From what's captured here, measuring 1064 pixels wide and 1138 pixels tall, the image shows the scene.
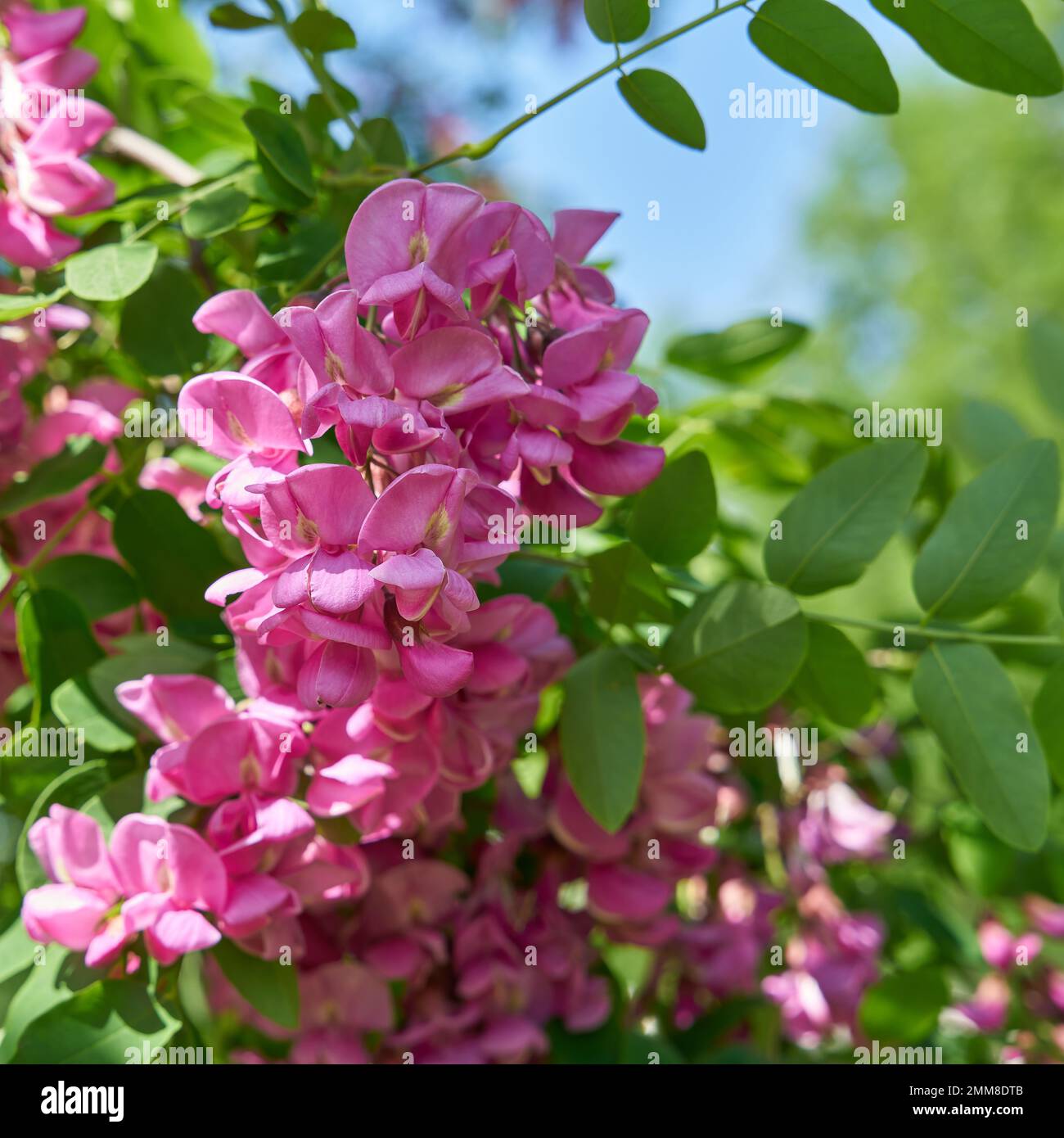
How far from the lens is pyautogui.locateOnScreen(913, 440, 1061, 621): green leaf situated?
1.82 ft

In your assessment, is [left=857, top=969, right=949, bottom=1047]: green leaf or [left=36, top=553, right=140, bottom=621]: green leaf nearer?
[left=36, top=553, right=140, bottom=621]: green leaf

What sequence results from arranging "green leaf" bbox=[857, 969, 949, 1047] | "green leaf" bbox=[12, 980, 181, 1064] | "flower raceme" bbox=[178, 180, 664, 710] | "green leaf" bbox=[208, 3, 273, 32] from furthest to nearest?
"green leaf" bbox=[857, 969, 949, 1047], "green leaf" bbox=[208, 3, 273, 32], "green leaf" bbox=[12, 980, 181, 1064], "flower raceme" bbox=[178, 180, 664, 710]

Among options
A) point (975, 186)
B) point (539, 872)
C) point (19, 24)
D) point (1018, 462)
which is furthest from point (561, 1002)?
point (975, 186)

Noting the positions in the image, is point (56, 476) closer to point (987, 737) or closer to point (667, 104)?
point (667, 104)

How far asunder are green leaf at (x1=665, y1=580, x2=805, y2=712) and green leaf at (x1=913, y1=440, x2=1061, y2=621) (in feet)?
0.44

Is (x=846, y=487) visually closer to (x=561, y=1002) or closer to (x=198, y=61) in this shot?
(x=561, y=1002)

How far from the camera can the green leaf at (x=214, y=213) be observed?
20.1 inches

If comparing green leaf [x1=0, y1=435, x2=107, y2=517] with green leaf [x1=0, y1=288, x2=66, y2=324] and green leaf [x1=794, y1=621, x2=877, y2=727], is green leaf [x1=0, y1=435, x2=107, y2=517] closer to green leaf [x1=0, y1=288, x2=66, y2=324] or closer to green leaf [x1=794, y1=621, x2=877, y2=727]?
green leaf [x1=0, y1=288, x2=66, y2=324]

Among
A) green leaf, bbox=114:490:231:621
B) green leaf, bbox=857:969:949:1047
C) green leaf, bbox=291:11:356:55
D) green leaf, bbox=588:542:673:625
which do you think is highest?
green leaf, bbox=291:11:356:55

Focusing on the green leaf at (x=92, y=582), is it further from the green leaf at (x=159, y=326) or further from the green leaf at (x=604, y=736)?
the green leaf at (x=604, y=736)

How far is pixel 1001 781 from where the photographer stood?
500 mm

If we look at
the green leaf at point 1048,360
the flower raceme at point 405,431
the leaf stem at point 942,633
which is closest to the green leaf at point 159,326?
the flower raceme at point 405,431

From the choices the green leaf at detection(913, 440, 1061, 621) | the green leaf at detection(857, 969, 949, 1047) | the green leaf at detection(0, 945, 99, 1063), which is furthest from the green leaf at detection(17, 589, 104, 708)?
the green leaf at detection(857, 969, 949, 1047)

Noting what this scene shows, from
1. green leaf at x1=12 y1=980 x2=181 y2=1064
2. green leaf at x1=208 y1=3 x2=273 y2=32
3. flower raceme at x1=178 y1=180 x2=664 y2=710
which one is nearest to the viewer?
flower raceme at x1=178 y1=180 x2=664 y2=710
